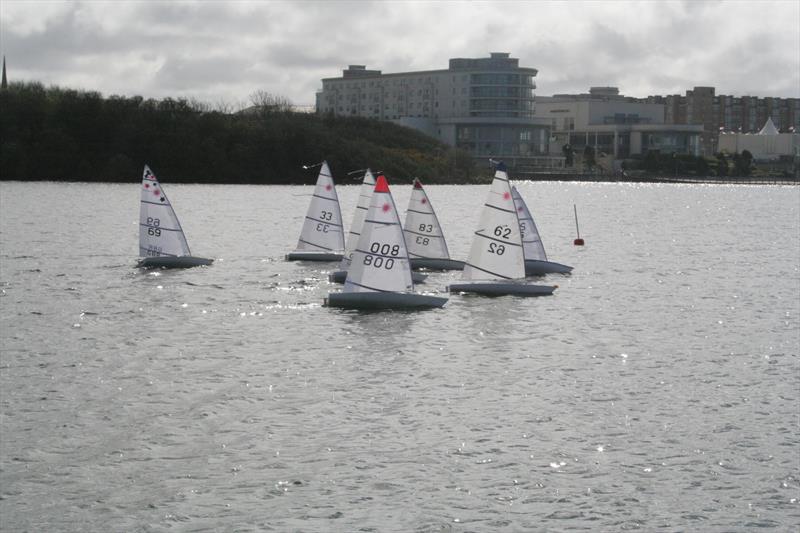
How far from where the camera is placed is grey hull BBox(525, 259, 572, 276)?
67.8 m

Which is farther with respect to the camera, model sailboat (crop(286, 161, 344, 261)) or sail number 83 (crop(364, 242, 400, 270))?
model sailboat (crop(286, 161, 344, 261))

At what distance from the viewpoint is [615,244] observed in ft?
343

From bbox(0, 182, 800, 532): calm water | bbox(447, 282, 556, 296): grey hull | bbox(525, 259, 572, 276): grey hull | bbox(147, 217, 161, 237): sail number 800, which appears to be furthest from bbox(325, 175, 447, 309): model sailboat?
bbox(525, 259, 572, 276): grey hull

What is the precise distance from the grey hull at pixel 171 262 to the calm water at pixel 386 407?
0.64 meters

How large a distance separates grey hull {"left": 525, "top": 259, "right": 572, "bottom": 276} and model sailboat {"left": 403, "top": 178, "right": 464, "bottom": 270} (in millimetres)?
4553

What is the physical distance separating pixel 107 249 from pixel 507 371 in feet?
156

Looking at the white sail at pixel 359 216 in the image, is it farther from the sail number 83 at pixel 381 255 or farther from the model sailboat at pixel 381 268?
the sail number 83 at pixel 381 255

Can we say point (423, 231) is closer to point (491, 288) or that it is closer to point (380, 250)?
point (491, 288)

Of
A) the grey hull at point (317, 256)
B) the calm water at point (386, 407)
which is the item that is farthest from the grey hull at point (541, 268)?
the grey hull at point (317, 256)

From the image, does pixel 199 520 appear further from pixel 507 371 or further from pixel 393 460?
pixel 507 371

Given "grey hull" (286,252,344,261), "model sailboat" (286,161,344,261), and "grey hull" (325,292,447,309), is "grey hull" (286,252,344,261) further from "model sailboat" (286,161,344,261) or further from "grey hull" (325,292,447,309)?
"grey hull" (325,292,447,309)

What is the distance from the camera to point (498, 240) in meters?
53.4

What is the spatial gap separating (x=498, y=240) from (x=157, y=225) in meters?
19.2

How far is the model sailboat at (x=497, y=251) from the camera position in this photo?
53.1 metres
